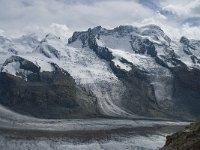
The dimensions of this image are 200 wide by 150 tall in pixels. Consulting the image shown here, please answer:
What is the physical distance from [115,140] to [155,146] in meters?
22.1

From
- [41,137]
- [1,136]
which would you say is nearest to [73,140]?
Result: [41,137]

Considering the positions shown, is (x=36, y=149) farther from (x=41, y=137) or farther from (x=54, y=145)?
(x=41, y=137)

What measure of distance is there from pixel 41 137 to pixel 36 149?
107 feet

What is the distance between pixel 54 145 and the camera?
570 ft

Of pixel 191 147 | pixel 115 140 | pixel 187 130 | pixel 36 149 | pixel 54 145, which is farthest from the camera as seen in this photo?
pixel 115 140

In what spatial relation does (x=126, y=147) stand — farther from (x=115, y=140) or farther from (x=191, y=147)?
(x=191, y=147)

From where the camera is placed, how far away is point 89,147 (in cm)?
17000

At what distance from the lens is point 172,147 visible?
40.4 meters

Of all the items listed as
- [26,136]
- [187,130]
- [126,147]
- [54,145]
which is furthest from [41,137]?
[187,130]

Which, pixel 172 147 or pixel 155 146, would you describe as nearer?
pixel 172 147

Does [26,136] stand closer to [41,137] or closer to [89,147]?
[41,137]

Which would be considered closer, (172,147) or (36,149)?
(172,147)

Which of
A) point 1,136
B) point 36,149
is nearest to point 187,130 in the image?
point 36,149

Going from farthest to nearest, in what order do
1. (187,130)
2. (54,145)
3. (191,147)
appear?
1. (54,145)
2. (187,130)
3. (191,147)
